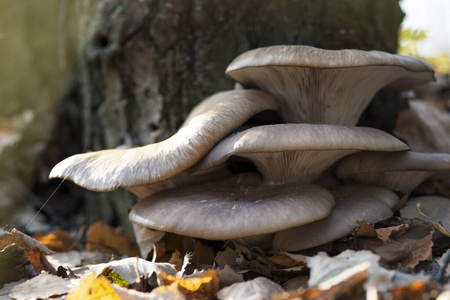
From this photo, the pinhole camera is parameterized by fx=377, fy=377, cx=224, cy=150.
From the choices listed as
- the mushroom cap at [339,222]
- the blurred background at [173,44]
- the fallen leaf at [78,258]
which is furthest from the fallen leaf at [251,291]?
the blurred background at [173,44]

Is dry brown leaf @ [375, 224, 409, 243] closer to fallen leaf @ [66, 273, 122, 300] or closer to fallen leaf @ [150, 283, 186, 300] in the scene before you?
fallen leaf @ [150, 283, 186, 300]

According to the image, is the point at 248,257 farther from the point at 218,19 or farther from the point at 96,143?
the point at 96,143

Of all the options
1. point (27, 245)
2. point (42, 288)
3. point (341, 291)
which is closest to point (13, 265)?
point (27, 245)

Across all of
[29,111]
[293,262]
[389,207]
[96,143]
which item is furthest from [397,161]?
[29,111]

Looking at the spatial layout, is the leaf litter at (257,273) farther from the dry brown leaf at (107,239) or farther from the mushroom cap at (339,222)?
the dry brown leaf at (107,239)

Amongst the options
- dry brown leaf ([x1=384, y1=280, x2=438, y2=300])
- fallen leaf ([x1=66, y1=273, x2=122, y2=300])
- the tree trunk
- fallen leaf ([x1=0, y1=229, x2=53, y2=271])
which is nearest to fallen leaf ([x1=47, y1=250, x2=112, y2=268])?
fallen leaf ([x1=0, y1=229, x2=53, y2=271])

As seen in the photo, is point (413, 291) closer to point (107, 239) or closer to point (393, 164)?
point (393, 164)
